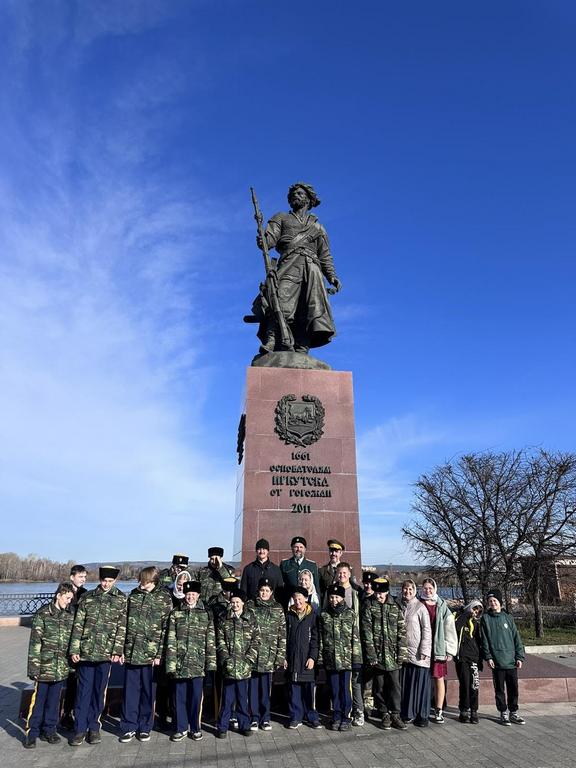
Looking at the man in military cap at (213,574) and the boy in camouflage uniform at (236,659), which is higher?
the man in military cap at (213,574)

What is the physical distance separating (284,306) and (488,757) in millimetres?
7091

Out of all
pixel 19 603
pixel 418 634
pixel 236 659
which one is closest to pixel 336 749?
pixel 236 659

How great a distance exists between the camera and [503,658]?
593cm

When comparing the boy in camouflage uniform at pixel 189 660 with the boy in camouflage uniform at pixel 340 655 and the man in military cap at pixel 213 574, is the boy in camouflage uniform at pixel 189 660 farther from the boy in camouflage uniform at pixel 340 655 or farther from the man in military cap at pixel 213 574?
the boy in camouflage uniform at pixel 340 655

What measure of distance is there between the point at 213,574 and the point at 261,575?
22.0 inches

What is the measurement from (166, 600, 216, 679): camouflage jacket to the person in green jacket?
2.86 metres

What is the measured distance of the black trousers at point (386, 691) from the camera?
18.7ft

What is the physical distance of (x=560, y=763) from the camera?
15.1 feet

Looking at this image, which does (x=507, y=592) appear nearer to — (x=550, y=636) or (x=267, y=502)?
(x=550, y=636)

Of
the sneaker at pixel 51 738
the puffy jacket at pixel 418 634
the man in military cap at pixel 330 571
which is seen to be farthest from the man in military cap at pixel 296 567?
the sneaker at pixel 51 738

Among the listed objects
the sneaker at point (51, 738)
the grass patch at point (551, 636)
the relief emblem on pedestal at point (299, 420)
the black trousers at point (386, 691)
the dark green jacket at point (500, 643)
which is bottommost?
the grass patch at point (551, 636)

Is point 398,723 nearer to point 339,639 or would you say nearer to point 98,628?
point 339,639

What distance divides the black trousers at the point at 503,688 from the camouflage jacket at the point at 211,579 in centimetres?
301

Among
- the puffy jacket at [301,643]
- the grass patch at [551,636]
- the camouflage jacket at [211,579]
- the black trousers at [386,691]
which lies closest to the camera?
the puffy jacket at [301,643]
